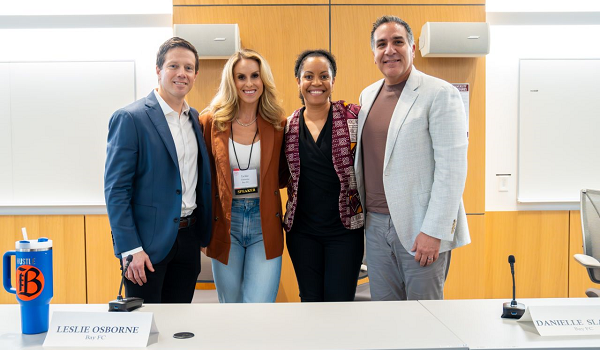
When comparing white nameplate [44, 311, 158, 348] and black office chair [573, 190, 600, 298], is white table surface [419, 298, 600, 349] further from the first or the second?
black office chair [573, 190, 600, 298]

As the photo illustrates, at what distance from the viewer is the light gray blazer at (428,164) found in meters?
2.08

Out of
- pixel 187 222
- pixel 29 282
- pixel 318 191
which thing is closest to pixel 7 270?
pixel 29 282

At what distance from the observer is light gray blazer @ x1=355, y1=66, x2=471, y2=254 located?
208cm

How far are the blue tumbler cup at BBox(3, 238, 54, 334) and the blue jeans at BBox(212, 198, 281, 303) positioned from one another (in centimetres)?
109

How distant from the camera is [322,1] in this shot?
374cm

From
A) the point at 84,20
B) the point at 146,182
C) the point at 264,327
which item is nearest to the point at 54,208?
the point at 84,20

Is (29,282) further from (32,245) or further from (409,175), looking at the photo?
(409,175)

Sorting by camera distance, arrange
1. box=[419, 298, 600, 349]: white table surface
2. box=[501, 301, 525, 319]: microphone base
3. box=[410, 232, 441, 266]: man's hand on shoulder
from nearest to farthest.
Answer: box=[419, 298, 600, 349]: white table surface
box=[501, 301, 525, 319]: microphone base
box=[410, 232, 441, 266]: man's hand on shoulder

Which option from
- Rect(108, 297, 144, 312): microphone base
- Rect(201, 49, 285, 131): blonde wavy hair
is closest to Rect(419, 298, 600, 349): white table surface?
Rect(108, 297, 144, 312): microphone base

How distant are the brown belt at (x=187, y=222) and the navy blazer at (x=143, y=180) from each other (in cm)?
9

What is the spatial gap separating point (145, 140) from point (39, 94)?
8.33 ft

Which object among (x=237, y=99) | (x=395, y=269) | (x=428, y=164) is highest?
(x=237, y=99)

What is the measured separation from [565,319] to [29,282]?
1524 mm

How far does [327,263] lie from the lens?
2.31m
